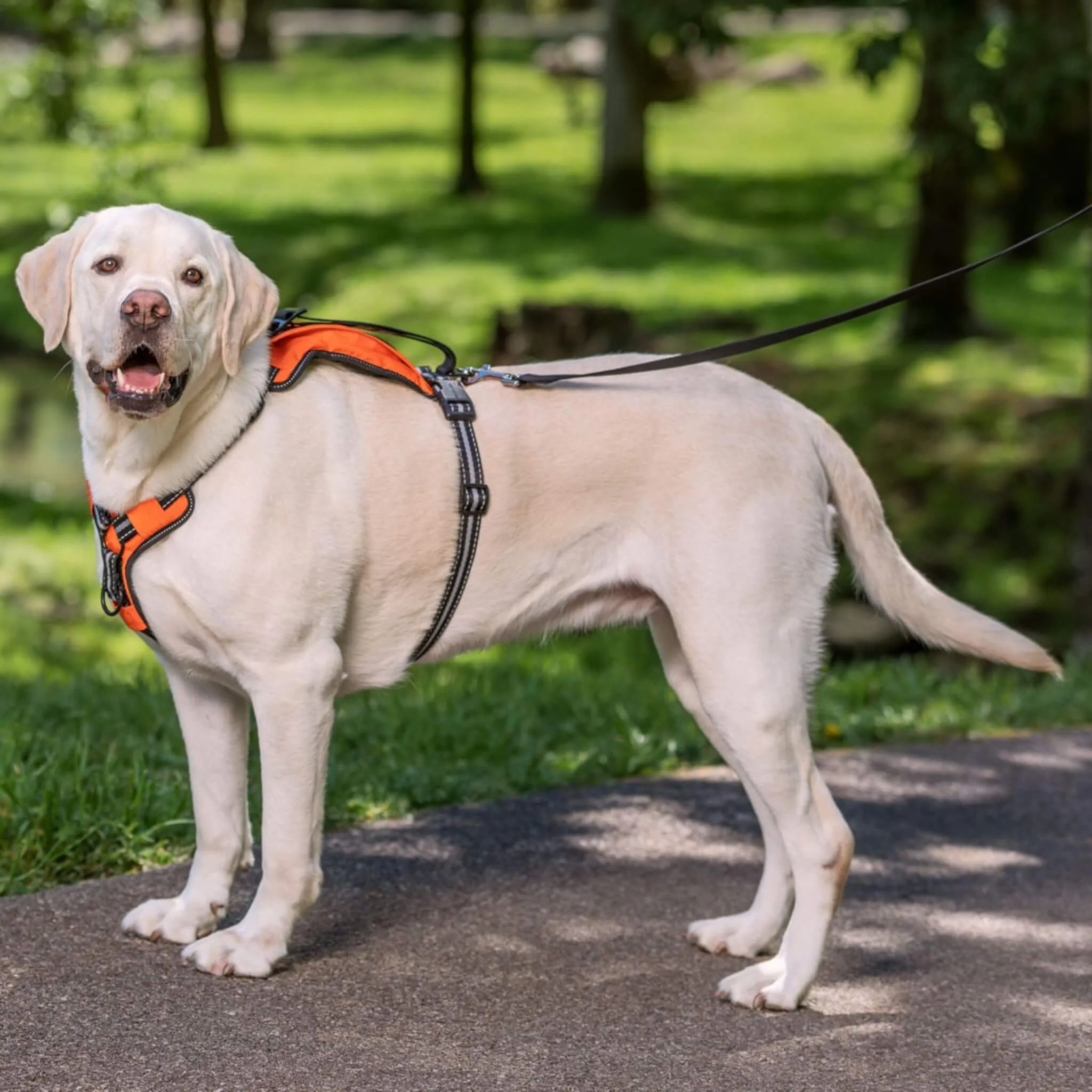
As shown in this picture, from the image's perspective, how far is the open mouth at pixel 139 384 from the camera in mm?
3844

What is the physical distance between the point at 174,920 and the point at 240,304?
5.46 ft

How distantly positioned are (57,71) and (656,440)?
31.8 ft

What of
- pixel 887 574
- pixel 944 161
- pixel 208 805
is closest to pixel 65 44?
pixel 944 161

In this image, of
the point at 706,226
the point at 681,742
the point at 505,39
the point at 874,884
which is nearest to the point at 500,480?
the point at 874,884

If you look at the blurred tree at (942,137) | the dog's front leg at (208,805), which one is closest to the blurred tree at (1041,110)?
the blurred tree at (942,137)

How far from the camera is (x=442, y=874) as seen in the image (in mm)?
5039

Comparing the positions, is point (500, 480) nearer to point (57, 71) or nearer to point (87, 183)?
point (57, 71)

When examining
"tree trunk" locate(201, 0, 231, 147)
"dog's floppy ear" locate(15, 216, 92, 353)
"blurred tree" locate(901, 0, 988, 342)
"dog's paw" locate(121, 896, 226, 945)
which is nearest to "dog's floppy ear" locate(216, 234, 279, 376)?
"dog's floppy ear" locate(15, 216, 92, 353)

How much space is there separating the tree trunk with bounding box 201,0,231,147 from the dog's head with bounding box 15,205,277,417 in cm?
2544

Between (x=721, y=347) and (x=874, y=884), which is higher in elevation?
(x=721, y=347)

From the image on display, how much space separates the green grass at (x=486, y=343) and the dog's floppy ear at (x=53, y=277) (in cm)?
162

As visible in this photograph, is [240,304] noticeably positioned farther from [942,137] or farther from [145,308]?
[942,137]

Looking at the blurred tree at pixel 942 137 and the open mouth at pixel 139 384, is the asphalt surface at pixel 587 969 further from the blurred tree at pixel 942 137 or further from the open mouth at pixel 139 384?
the blurred tree at pixel 942 137

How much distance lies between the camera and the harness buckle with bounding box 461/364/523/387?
4.45m
